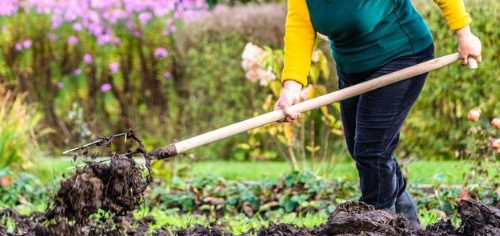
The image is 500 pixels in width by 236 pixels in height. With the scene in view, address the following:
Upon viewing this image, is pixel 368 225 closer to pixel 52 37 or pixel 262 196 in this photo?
pixel 262 196

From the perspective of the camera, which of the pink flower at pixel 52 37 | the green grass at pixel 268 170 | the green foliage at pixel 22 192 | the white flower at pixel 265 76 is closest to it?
the green foliage at pixel 22 192

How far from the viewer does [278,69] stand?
5.46 meters

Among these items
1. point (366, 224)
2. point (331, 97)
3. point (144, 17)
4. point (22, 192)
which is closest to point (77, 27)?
point (144, 17)

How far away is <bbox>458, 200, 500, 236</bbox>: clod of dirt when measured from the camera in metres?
2.92

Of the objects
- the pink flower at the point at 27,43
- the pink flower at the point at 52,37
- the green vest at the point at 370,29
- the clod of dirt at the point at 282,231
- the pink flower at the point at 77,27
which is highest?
the pink flower at the point at 77,27

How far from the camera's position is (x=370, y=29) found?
3.15 m

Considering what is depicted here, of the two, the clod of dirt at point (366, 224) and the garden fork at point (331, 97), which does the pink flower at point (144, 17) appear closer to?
the garden fork at point (331, 97)

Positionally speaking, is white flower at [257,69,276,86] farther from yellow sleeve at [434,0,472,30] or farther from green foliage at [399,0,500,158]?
yellow sleeve at [434,0,472,30]

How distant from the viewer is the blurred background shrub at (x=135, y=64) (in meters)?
8.32

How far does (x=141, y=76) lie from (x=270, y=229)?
19.4 feet

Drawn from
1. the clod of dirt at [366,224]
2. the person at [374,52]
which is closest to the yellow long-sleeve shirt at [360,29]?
the person at [374,52]

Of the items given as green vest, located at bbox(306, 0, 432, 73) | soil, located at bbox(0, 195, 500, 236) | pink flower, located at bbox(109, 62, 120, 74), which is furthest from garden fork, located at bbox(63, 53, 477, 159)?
pink flower, located at bbox(109, 62, 120, 74)

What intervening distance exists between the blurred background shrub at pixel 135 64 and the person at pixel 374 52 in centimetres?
476

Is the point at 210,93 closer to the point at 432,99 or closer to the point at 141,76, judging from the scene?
the point at 141,76
